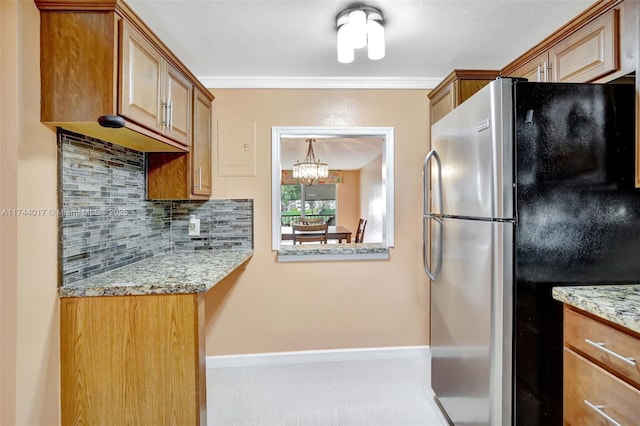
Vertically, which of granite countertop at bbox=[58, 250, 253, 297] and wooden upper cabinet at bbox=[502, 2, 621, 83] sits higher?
wooden upper cabinet at bbox=[502, 2, 621, 83]

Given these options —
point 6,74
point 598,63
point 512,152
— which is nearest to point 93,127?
point 6,74

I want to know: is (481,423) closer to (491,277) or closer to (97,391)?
(491,277)

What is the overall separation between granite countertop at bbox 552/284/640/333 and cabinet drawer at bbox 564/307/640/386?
1.7 inches

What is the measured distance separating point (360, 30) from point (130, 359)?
1.82 metres

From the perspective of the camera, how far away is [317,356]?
95.0 inches

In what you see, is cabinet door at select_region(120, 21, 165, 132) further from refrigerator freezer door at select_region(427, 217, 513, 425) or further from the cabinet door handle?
refrigerator freezer door at select_region(427, 217, 513, 425)

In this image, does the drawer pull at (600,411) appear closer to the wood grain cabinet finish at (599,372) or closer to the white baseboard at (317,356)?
the wood grain cabinet finish at (599,372)

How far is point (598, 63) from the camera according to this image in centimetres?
134

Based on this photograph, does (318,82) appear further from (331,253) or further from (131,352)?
(131,352)

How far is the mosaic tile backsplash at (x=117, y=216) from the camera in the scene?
1.35 m

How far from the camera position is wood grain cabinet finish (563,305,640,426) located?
939 millimetres

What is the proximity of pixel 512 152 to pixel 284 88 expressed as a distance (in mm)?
1708

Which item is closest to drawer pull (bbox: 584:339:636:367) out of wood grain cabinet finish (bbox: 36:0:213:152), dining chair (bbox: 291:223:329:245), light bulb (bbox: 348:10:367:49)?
light bulb (bbox: 348:10:367:49)

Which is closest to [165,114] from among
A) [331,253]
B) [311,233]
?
[331,253]
